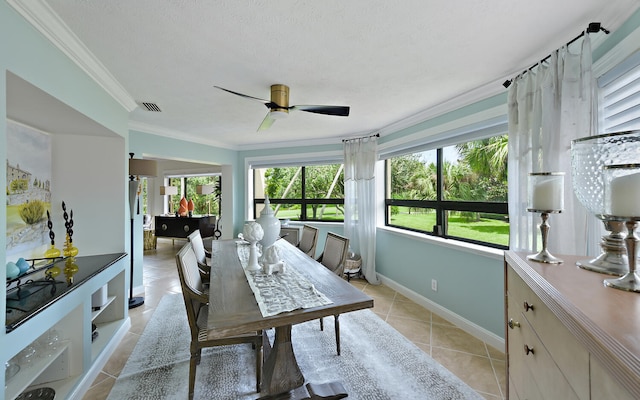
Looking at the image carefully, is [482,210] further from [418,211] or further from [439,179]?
[418,211]

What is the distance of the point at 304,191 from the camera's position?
16.3 feet

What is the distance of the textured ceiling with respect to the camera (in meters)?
1.40

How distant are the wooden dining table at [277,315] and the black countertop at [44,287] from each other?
32.7 inches

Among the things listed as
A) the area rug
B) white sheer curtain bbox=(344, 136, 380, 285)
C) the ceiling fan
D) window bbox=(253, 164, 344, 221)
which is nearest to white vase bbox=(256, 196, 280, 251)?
the ceiling fan

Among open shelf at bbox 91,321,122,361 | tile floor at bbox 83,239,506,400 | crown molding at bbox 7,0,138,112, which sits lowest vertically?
tile floor at bbox 83,239,506,400

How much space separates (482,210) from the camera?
2.61m

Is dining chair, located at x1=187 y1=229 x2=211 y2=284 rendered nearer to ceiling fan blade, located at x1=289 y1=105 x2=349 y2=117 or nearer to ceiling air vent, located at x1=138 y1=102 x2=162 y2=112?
ceiling air vent, located at x1=138 y1=102 x2=162 y2=112

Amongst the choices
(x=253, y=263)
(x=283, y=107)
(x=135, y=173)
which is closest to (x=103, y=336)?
(x=253, y=263)

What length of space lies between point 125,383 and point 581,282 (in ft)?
8.44

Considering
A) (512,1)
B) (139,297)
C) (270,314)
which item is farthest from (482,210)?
(139,297)

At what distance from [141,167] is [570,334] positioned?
3.70 meters

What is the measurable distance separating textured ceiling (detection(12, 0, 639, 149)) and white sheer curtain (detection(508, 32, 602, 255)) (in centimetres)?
21

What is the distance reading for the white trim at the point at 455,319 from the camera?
228 centimetres

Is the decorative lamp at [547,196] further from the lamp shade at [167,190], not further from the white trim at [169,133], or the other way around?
the lamp shade at [167,190]
